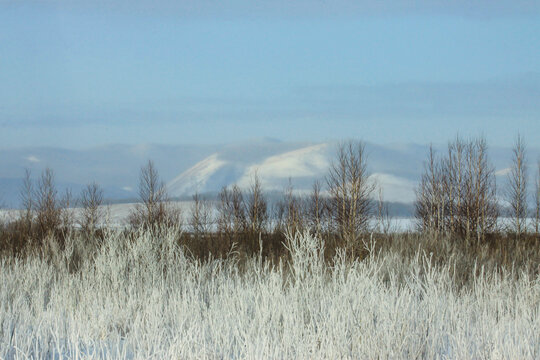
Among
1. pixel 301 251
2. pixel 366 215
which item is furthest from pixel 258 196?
pixel 301 251

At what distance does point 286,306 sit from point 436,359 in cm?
141

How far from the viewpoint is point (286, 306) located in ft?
18.4

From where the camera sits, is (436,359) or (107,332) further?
(107,332)

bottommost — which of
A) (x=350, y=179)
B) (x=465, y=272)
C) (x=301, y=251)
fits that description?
(x=465, y=272)

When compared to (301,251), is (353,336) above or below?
below

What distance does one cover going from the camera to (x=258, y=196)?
23.8 metres

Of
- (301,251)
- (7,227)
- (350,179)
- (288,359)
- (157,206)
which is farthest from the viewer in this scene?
(157,206)

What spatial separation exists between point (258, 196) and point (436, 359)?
18.8 meters

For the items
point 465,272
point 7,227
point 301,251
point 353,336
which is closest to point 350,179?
point 465,272

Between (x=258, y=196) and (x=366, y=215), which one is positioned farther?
(x=258, y=196)

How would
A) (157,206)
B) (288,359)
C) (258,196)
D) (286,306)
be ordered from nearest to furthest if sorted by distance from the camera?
(288,359) < (286,306) < (258,196) < (157,206)

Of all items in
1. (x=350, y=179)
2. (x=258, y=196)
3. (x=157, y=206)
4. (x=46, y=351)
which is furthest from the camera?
(x=157, y=206)

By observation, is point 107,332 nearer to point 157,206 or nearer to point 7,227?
point 7,227

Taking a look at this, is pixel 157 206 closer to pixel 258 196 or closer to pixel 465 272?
pixel 258 196
